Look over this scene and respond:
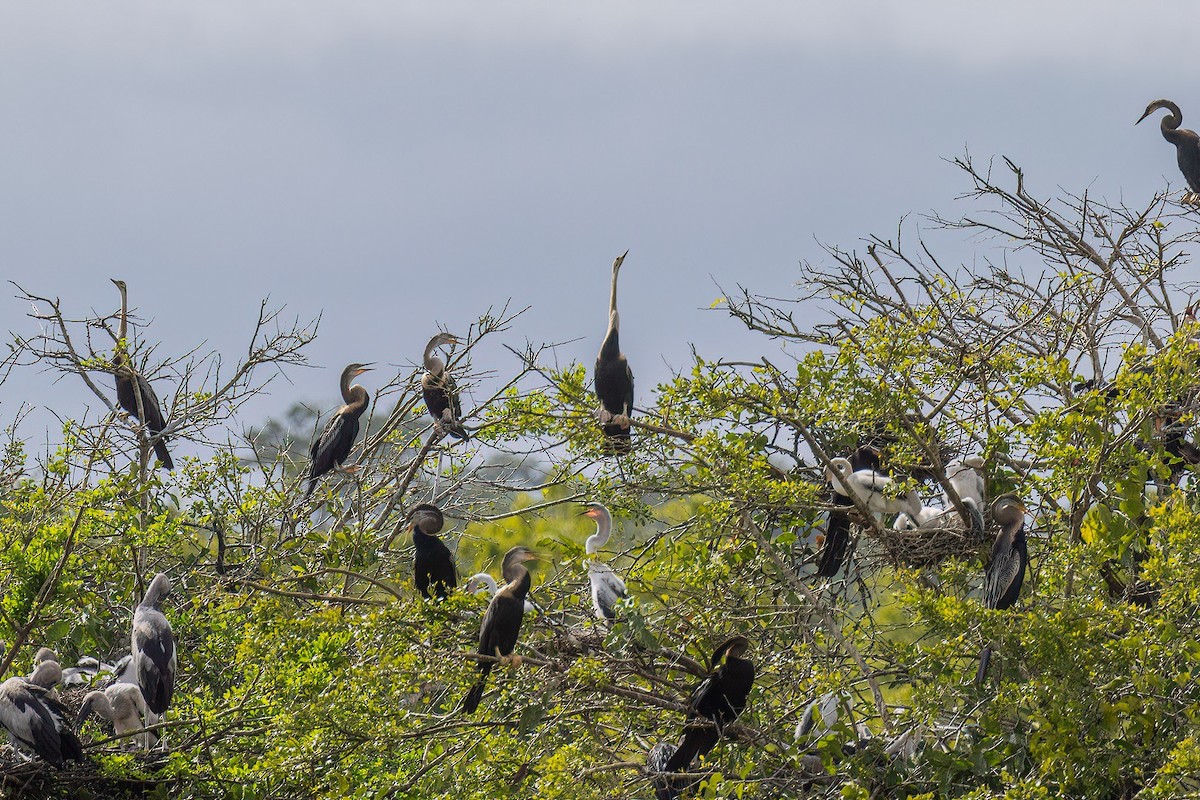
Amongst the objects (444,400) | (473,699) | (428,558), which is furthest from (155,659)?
(444,400)

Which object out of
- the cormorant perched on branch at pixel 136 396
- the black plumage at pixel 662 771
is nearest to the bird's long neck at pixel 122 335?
the cormorant perched on branch at pixel 136 396

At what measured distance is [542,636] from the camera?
538cm

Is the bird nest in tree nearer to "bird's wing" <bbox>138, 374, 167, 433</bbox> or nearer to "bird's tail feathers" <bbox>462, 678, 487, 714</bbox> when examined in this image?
"bird's tail feathers" <bbox>462, 678, 487, 714</bbox>

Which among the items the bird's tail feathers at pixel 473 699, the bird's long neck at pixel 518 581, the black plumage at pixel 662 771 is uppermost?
the bird's long neck at pixel 518 581

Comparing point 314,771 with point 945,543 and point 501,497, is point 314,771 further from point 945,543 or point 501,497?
point 501,497

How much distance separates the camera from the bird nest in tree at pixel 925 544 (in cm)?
579

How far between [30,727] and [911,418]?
3830 millimetres

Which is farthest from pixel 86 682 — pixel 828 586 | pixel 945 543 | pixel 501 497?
pixel 945 543

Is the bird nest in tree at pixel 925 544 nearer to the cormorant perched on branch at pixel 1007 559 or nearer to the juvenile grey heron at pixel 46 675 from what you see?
the cormorant perched on branch at pixel 1007 559

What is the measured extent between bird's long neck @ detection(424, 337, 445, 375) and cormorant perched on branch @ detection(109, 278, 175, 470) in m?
1.57

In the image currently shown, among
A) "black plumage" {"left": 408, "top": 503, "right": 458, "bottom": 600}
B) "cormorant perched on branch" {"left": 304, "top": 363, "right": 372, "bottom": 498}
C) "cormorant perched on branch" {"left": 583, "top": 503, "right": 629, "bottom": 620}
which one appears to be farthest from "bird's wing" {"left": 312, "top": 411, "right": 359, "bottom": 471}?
"cormorant perched on branch" {"left": 583, "top": 503, "right": 629, "bottom": 620}

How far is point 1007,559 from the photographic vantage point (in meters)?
5.27

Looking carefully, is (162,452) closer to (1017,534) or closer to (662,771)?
(662,771)

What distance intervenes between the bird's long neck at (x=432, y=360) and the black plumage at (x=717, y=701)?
4.14 meters
